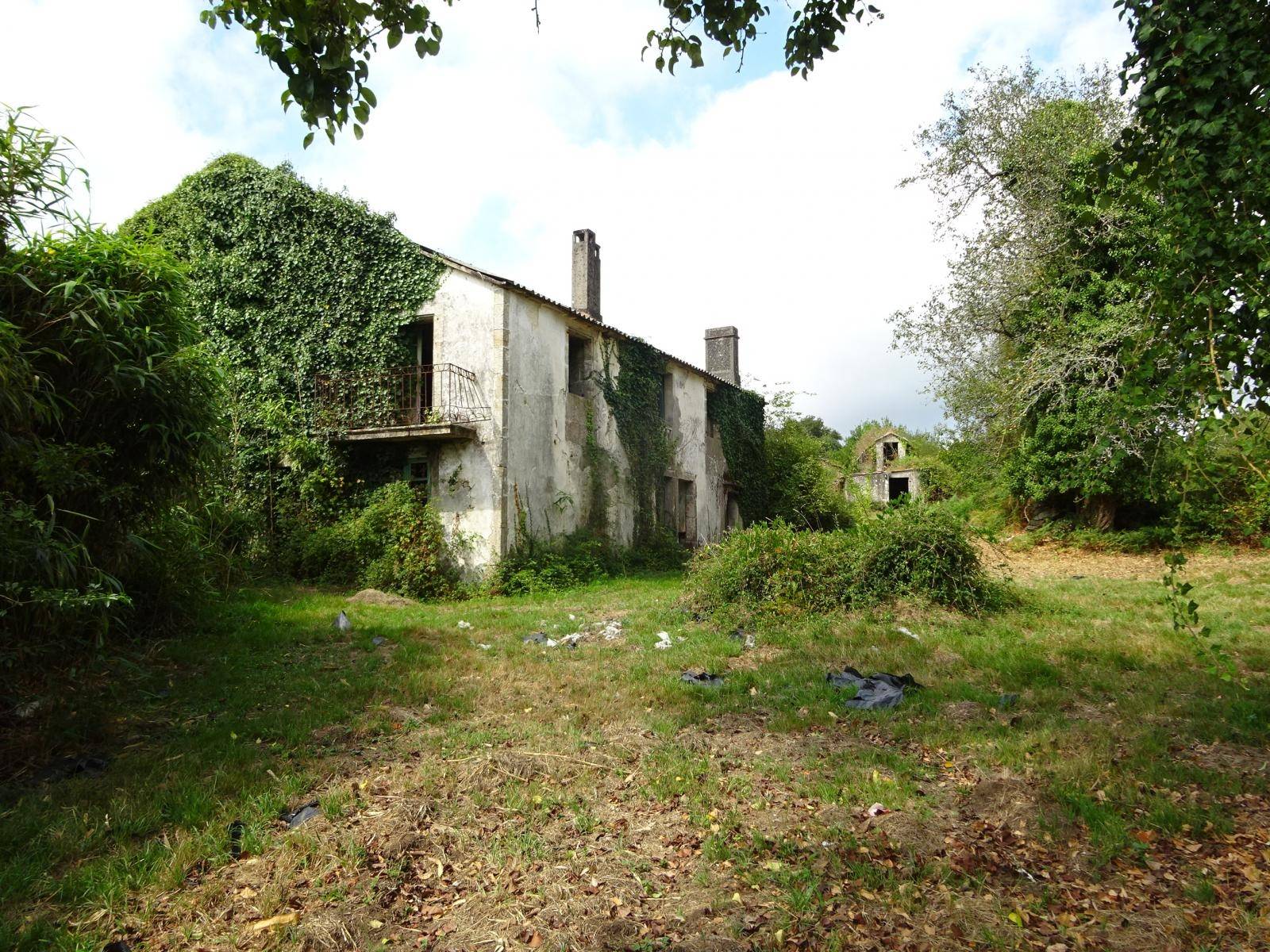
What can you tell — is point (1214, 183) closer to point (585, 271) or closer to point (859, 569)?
point (859, 569)

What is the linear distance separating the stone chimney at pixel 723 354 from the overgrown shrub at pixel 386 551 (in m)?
11.8

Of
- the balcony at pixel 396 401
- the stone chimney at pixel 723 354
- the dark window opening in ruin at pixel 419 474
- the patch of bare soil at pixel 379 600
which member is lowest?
the patch of bare soil at pixel 379 600

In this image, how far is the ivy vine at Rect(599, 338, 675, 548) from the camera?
1698 centimetres

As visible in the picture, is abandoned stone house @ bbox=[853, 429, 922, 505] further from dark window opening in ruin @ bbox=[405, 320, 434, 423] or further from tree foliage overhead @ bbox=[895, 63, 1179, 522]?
dark window opening in ruin @ bbox=[405, 320, 434, 423]

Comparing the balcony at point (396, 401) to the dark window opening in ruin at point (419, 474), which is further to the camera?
Answer: the dark window opening in ruin at point (419, 474)

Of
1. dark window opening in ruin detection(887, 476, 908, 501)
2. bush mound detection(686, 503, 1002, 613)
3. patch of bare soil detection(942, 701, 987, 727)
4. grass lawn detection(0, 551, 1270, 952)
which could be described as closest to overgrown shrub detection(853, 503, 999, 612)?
bush mound detection(686, 503, 1002, 613)

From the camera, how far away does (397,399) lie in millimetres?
13953

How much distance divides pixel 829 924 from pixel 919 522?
6403 mm

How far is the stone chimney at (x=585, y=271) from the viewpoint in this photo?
17.3 m

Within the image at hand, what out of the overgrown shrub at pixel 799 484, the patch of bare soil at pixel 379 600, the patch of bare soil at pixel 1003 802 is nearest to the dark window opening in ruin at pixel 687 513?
the overgrown shrub at pixel 799 484

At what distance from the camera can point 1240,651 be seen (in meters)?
6.77

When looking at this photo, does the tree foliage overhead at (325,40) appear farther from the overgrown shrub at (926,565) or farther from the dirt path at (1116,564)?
the dirt path at (1116,564)

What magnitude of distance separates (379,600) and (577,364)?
7.14m

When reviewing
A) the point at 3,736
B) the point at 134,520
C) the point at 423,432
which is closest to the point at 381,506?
the point at 423,432
